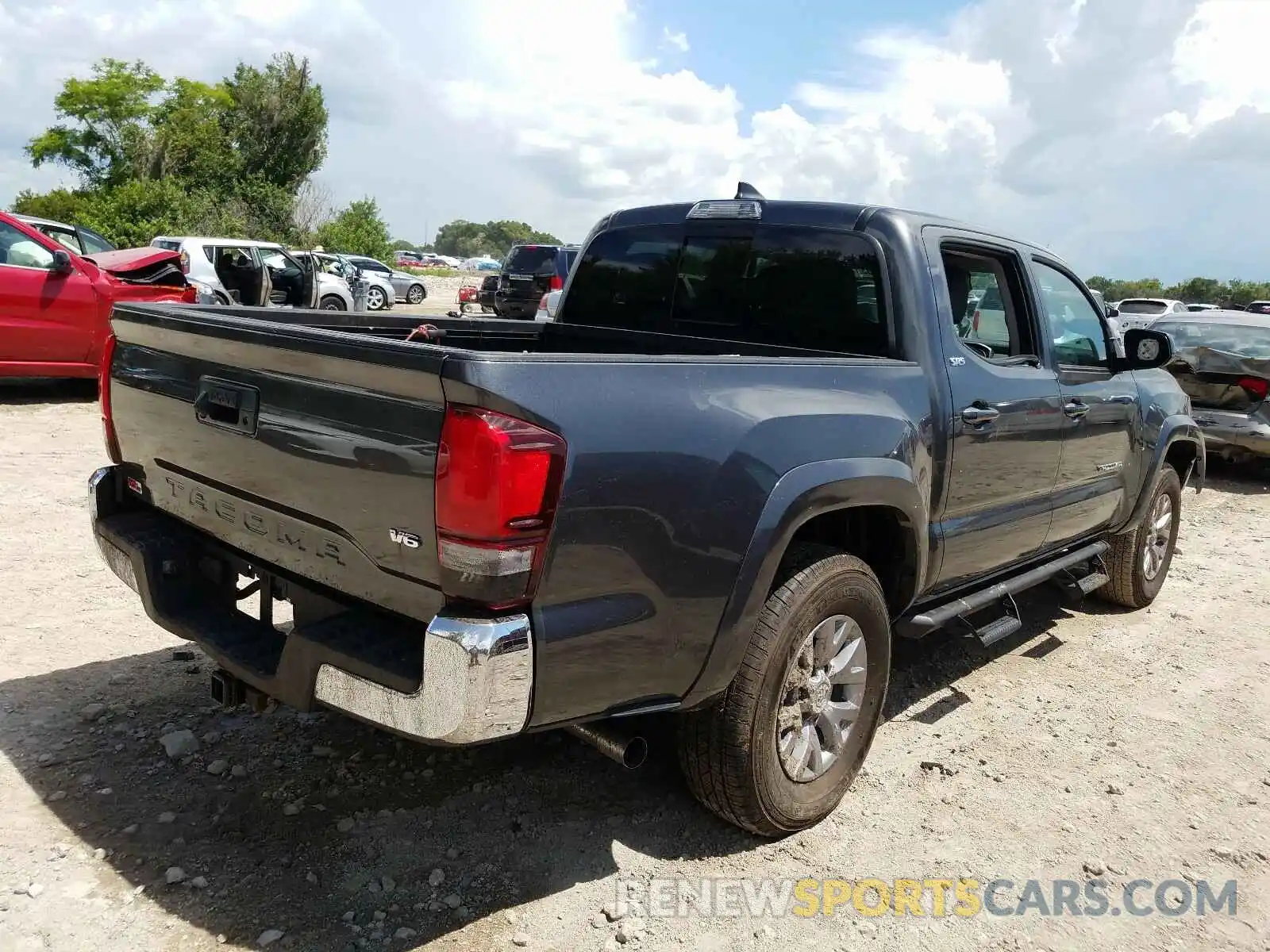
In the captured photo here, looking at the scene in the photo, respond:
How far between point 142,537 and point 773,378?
1.98 m

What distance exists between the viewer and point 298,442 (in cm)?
246

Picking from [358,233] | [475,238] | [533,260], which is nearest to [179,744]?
[533,260]

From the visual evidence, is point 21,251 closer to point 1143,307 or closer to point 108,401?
point 108,401

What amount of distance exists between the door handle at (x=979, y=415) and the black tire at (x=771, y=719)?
30.4 inches

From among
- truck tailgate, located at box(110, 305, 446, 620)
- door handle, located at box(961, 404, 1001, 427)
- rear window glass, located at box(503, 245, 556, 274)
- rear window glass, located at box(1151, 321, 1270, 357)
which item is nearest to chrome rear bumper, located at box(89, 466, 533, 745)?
truck tailgate, located at box(110, 305, 446, 620)

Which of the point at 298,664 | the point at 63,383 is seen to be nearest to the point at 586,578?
the point at 298,664

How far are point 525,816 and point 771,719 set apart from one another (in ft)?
2.88

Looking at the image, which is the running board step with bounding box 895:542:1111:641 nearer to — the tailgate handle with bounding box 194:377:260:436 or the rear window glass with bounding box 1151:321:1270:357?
the tailgate handle with bounding box 194:377:260:436

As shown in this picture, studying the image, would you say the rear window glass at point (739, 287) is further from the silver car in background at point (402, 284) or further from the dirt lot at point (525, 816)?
the silver car in background at point (402, 284)

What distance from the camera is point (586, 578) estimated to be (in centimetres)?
231

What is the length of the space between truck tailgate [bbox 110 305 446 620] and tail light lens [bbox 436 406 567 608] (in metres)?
0.05

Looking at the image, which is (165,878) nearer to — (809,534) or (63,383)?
(809,534)

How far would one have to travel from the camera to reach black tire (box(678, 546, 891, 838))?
2.81 metres

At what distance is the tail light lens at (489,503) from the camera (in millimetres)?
2125
